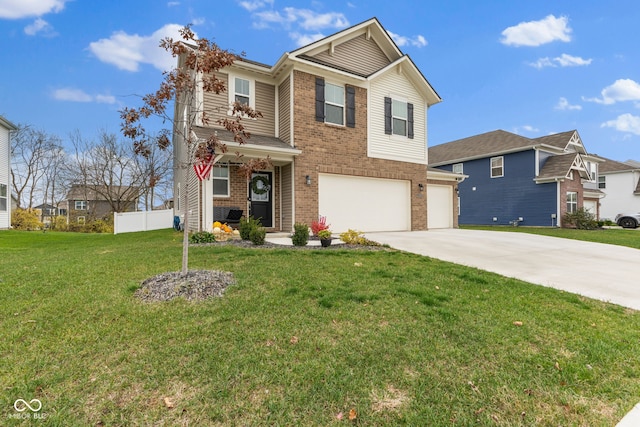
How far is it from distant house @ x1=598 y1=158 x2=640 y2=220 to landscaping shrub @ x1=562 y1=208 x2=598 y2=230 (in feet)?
46.4

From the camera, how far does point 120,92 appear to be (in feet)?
15.3

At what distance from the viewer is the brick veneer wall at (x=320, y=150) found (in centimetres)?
1080

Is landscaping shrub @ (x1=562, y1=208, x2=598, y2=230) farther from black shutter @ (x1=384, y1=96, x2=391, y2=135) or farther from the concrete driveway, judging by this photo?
Result: black shutter @ (x1=384, y1=96, x2=391, y2=135)

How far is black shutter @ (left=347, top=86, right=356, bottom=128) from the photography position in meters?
11.9

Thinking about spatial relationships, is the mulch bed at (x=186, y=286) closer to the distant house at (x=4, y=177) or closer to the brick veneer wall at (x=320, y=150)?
the brick veneer wall at (x=320, y=150)

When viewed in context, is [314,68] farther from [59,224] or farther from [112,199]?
[112,199]

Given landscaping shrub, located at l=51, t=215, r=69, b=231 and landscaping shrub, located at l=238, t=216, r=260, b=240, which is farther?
landscaping shrub, located at l=51, t=215, r=69, b=231

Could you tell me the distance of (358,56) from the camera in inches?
507

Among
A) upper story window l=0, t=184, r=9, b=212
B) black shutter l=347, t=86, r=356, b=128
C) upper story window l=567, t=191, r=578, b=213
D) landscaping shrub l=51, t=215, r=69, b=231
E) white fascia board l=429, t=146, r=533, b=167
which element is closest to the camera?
black shutter l=347, t=86, r=356, b=128

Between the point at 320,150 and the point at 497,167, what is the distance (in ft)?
57.4

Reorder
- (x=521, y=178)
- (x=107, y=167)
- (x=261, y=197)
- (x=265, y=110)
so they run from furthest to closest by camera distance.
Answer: (x=107, y=167) < (x=521, y=178) < (x=265, y=110) < (x=261, y=197)

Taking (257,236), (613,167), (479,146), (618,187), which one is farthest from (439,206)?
(613,167)

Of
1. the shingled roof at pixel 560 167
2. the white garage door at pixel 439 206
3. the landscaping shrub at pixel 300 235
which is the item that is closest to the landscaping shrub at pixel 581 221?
the shingled roof at pixel 560 167

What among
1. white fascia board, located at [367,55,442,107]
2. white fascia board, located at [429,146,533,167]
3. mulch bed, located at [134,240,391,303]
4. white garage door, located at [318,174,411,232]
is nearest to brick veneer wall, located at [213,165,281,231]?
white garage door, located at [318,174,411,232]
